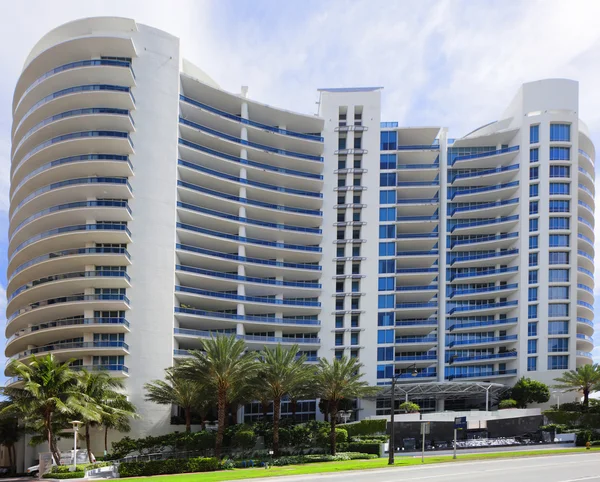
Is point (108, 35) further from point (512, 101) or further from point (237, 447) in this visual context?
point (512, 101)

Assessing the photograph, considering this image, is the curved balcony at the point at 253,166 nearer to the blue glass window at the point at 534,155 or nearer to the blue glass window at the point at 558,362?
the blue glass window at the point at 534,155

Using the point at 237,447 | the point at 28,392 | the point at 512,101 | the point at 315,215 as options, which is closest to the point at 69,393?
the point at 28,392

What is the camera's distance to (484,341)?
324 ft

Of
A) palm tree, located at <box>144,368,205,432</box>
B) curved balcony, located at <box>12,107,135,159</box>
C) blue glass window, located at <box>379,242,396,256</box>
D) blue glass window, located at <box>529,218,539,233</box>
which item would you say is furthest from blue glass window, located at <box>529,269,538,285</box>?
curved balcony, located at <box>12,107,135,159</box>

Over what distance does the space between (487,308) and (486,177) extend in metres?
20.8

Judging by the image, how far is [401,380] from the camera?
9469cm

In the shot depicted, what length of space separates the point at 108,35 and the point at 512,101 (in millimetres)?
64761

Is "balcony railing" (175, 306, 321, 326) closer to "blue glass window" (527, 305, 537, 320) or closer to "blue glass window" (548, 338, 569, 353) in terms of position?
"blue glass window" (527, 305, 537, 320)

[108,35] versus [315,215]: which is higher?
[108,35]

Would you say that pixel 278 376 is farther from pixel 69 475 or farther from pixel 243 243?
pixel 243 243

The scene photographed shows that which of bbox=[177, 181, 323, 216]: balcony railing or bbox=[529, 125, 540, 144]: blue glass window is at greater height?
bbox=[529, 125, 540, 144]: blue glass window

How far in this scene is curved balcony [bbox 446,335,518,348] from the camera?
3802 inches

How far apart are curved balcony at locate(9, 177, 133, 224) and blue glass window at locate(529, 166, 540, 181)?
2365 inches

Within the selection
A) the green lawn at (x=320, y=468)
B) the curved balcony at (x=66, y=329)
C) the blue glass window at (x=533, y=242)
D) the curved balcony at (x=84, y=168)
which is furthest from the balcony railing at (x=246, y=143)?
the green lawn at (x=320, y=468)
